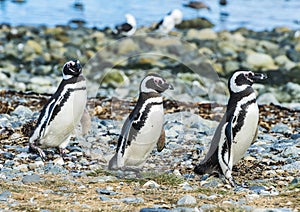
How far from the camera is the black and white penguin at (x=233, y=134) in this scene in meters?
6.45

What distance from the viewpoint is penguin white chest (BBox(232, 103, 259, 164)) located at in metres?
6.52

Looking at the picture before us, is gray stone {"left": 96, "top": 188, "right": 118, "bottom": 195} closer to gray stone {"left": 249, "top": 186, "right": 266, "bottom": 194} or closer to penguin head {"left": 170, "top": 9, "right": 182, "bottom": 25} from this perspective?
gray stone {"left": 249, "top": 186, "right": 266, "bottom": 194}

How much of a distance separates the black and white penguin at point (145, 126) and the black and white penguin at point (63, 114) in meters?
0.83

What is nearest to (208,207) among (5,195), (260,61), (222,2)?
(5,195)

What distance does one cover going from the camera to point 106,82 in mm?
14367

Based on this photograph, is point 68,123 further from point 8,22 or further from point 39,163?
point 8,22

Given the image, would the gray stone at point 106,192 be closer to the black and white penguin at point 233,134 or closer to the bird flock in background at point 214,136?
the bird flock in background at point 214,136

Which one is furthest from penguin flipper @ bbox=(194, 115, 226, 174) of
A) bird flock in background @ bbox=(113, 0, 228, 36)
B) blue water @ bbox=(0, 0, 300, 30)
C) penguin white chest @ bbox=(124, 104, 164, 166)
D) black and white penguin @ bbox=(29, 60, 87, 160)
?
blue water @ bbox=(0, 0, 300, 30)

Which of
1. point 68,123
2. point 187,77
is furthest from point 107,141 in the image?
point 187,77

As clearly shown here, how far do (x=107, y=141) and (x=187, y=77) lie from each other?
6.85 metres

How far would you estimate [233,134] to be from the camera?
6.50 m

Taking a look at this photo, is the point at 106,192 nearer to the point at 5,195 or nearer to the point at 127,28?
the point at 5,195

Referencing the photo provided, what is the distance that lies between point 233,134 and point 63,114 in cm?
172

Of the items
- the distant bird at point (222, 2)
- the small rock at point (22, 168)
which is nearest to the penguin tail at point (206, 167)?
the small rock at point (22, 168)
